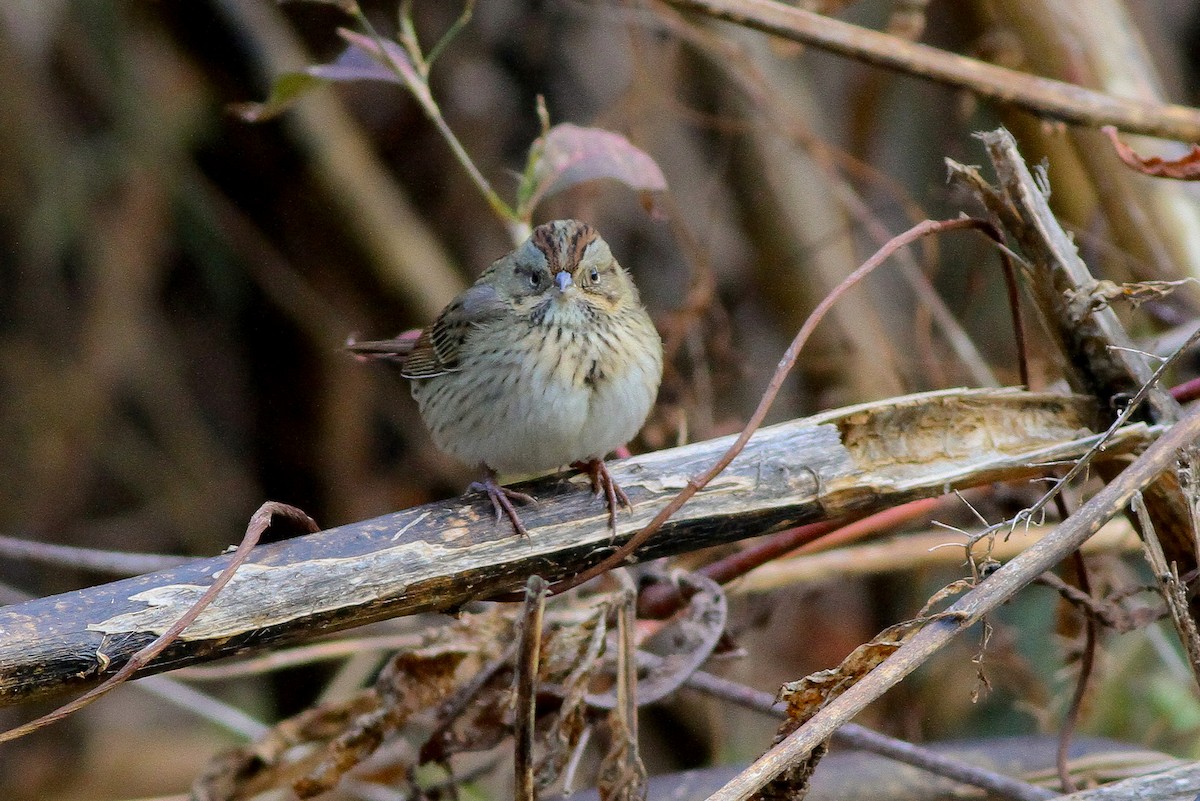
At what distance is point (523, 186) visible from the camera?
2.45 metres

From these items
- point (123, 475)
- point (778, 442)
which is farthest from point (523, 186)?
point (123, 475)

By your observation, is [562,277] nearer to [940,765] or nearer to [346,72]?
[346,72]

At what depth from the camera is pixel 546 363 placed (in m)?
2.27

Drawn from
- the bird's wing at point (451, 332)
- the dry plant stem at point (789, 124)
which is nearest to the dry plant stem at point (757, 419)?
the bird's wing at point (451, 332)

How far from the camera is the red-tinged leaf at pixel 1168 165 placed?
180 centimetres

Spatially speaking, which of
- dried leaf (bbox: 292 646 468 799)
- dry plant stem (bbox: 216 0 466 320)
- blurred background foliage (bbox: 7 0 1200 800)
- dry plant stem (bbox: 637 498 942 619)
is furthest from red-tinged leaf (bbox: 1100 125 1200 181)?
dry plant stem (bbox: 216 0 466 320)

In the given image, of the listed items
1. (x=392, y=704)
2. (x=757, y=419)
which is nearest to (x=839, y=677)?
(x=757, y=419)

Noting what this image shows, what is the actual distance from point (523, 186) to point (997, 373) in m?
1.94

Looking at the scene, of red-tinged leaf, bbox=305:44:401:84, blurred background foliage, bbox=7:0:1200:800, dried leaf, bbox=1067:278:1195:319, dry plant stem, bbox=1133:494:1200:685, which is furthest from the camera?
blurred background foliage, bbox=7:0:1200:800

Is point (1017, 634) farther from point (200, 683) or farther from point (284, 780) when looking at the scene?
point (200, 683)

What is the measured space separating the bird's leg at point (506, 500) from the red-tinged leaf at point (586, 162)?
0.69 metres

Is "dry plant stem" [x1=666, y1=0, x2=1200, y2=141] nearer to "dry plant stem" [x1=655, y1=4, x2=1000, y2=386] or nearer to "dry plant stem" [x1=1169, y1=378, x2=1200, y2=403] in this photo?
"dry plant stem" [x1=655, y1=4, x2=1000, y2=386]

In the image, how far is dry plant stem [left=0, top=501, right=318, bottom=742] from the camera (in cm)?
141

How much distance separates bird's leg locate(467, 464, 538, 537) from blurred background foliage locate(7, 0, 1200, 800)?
5.78 ft
